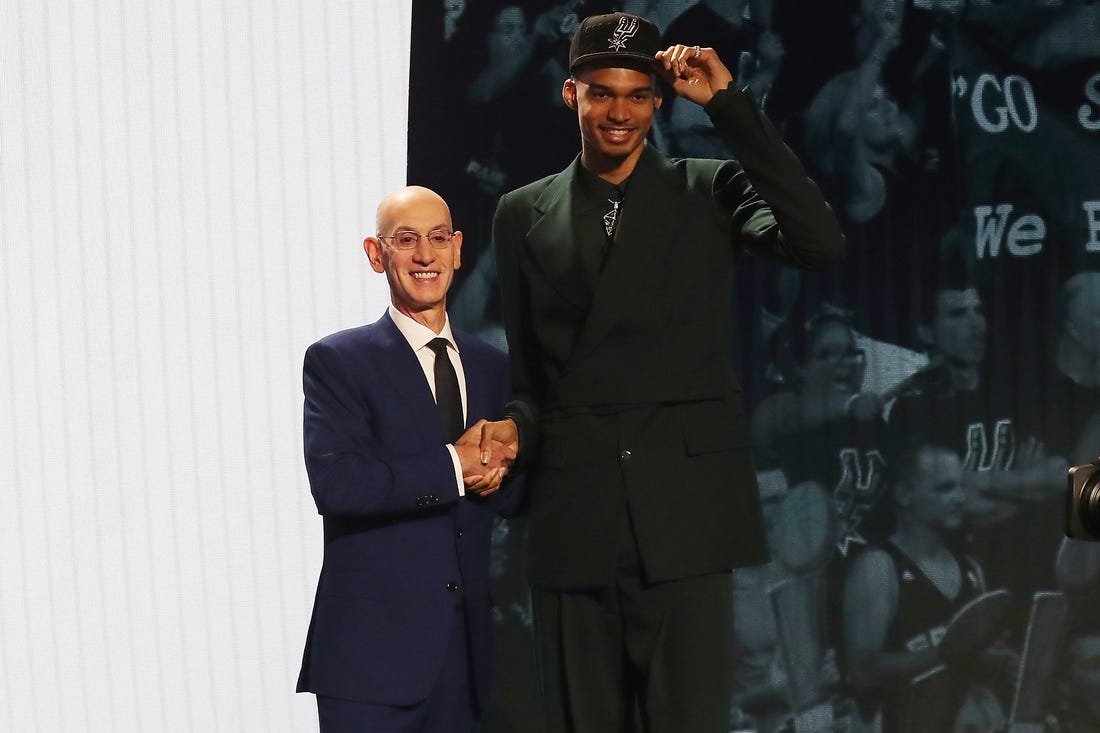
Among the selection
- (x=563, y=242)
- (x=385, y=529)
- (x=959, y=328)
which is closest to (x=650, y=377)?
(x=563, y=242)

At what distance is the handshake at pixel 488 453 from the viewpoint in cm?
203

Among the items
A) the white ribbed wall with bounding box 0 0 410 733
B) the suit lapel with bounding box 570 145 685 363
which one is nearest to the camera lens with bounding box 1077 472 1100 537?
the suit lapel with bounding box 570 145 685 363

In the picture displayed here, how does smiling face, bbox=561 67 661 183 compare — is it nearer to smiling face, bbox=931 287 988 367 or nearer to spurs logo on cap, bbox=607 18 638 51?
spurs logo on cap, bbox=607 18 638 51

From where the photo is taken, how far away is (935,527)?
3273mm

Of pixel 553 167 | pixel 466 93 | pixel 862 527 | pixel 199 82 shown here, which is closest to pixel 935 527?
pixel 862 527

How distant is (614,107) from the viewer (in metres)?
1.97

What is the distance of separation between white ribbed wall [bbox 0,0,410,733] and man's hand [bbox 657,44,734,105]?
1443mm

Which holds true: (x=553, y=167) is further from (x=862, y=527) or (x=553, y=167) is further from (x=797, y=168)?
(x=797, y=168)

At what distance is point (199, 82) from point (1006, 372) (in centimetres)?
201

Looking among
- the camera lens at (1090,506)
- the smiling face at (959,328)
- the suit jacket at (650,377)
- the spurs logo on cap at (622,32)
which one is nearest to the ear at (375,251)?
the suit jacket at (650,377)

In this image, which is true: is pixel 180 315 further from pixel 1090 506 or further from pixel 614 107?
pixel 1090 506

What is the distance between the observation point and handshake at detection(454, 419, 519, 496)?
2031 millimetres

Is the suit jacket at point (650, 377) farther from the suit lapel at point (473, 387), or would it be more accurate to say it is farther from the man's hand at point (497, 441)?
the suit lapel at point (473, 387)

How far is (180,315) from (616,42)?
5.42 feet
